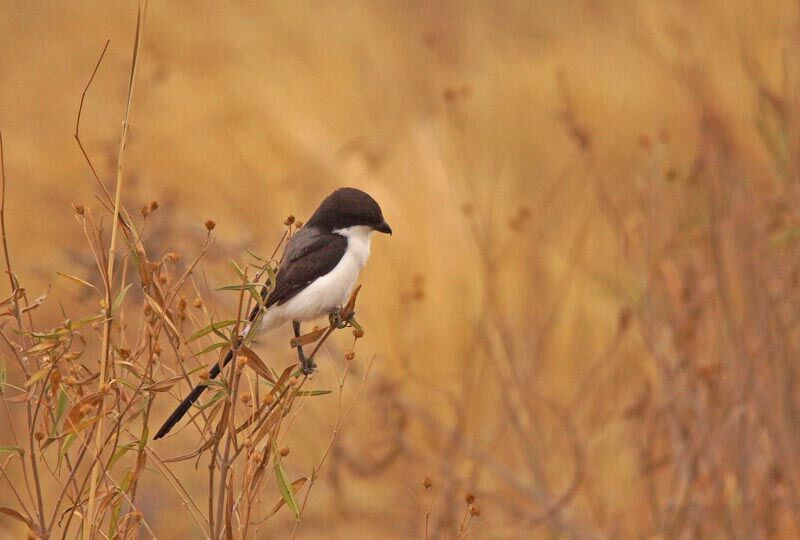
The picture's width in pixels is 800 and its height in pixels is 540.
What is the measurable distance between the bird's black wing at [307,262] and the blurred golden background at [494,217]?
0.38m

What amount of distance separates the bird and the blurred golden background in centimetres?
41

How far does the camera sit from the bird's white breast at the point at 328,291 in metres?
3.15

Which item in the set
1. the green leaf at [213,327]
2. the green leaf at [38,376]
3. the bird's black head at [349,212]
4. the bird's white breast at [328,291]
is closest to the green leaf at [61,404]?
the green leaf at [38,376]

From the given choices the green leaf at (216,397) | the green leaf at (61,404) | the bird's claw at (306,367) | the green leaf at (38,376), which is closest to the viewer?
the green leaf at (38,376)

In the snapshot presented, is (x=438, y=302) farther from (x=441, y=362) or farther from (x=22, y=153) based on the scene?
(x=22, y=153)

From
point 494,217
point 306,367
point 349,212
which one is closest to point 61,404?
point 306,367

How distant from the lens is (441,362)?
6359 millimetres

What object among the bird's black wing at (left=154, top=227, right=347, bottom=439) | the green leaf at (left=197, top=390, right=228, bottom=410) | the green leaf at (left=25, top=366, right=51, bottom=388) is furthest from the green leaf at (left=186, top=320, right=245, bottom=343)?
the bird's black wing at (left=154, top=227, right=347, bottom=439)

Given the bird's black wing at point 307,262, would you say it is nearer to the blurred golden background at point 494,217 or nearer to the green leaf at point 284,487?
the blurred golden background at point 494,217

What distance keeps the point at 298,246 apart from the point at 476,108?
5.38m

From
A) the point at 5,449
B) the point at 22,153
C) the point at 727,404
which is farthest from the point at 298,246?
the point at 22,153

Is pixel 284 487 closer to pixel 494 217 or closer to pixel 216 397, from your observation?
pixel 216 397

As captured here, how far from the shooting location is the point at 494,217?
23.5ft

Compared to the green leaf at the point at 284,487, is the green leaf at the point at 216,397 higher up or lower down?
higher up
